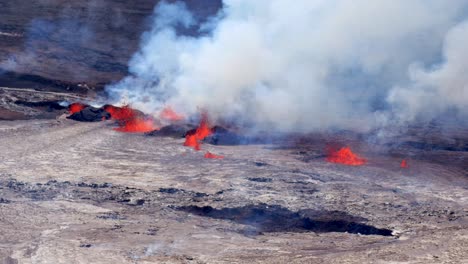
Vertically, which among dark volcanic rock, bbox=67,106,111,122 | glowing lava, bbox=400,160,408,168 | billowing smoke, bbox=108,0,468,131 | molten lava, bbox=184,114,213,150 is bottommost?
glowing lava, bbox=400,160,408,168

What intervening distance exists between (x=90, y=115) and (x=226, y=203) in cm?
1116

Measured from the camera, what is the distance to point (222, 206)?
571 inches

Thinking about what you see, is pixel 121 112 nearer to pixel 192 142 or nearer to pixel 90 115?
pixel 90 115

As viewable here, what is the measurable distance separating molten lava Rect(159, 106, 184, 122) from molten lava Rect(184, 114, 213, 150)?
1.31 meters

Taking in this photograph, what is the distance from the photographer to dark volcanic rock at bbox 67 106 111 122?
2441cm

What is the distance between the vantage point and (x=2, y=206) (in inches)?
560

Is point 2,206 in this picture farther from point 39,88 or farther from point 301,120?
point 39,88

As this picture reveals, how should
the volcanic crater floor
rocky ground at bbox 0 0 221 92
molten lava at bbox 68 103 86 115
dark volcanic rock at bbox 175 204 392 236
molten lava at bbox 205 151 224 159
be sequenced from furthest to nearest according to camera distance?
1. rocky ground at bbox 0 0 221 92
2. molten lava at bbox 68 103 86 115
3. molten lava at bbox 205 151 224 159
4. dark volcanic rock at bbox 175 204 392 236
5. the volcanic crater floor

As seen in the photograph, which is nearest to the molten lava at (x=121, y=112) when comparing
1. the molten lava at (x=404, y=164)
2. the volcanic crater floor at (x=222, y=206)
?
the volcanic crater floor at (x=222, y=206)

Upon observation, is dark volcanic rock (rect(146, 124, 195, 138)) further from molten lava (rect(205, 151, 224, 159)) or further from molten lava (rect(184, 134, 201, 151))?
molten lava (rect(205, 151, 224, 159))

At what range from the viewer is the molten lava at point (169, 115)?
2395 centimetres

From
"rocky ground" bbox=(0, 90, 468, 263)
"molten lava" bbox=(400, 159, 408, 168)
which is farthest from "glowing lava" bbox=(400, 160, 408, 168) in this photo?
"rocky ground" bbox=(0, 90, 468, 263)

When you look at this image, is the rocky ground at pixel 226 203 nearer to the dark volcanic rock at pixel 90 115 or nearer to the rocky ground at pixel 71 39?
the dark volcanic rock at pixel 90 115

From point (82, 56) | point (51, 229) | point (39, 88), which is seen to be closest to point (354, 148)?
point (51, 229)
